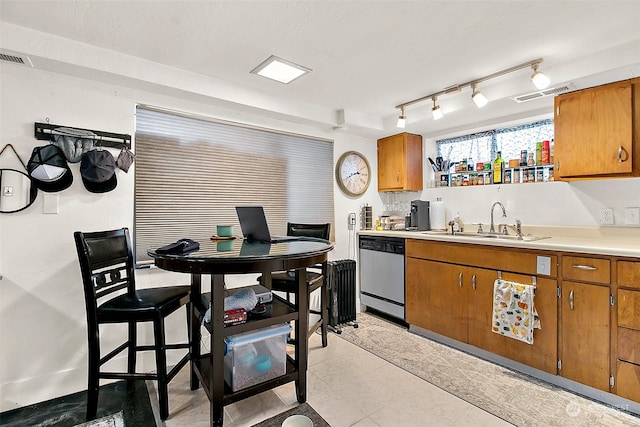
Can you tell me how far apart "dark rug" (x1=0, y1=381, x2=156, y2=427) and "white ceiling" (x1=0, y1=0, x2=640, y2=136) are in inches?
86.8

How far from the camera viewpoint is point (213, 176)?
9.22 ft

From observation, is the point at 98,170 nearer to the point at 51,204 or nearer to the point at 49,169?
Answer: the point at 49,169

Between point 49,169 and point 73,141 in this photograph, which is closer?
point 49,169

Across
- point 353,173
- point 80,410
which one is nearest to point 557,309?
point 353,173

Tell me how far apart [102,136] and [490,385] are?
Result: 332 centimetres

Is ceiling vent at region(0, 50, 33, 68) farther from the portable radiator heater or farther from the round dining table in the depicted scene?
the portable radiator heater

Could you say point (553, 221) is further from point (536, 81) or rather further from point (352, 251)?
point (352, 251)

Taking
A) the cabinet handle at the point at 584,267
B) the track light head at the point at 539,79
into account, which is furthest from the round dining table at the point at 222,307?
the track light head at the point at 539,79

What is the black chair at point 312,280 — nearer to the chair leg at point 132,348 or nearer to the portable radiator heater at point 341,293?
the portable radiator heater at point 341,293

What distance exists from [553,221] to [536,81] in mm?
1339

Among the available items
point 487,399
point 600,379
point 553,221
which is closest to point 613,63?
point 553,221

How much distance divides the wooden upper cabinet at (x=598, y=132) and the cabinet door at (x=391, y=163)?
156cm

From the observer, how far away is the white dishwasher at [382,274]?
130 inches

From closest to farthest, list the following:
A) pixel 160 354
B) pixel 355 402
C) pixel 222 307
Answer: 1. pixel 222 307
2. pixel 160 354
3. pixel 355 402
